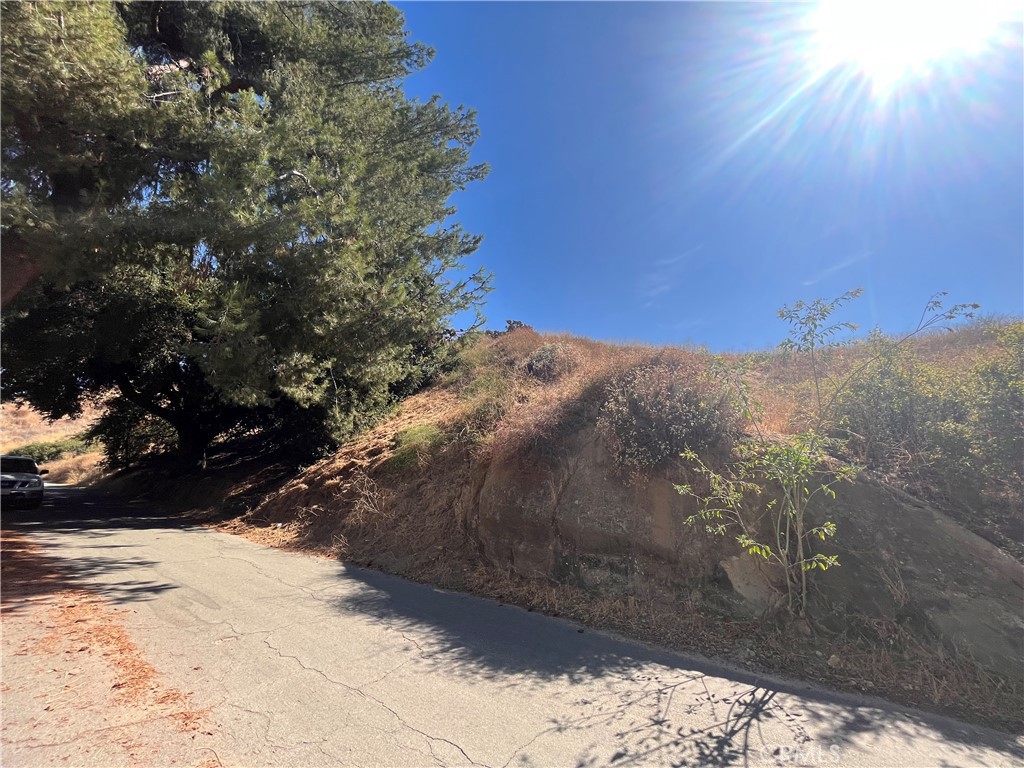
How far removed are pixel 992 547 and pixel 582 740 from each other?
475 centimetres

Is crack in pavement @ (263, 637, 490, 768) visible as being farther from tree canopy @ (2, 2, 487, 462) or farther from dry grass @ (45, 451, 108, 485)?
dry grass @ (45, 451, 108, 485)

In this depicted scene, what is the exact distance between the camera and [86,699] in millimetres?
3641

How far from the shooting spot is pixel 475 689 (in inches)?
158

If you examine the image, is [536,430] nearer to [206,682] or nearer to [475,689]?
[475,689]

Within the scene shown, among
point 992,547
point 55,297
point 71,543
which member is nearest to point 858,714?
point 992,547

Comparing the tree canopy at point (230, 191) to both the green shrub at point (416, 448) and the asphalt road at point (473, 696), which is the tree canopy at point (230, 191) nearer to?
the green shrub at point (416, 448)

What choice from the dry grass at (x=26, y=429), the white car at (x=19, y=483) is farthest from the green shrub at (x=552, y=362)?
the dry grass at (x=26, y=429)

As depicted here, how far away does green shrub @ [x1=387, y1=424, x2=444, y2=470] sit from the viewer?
10.2 meters

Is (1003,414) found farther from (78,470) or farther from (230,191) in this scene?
(78,470)

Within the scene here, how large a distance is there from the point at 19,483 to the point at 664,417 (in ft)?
64.5

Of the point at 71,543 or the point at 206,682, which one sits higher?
the point at 206,682

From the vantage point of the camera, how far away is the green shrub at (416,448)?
10.2 m

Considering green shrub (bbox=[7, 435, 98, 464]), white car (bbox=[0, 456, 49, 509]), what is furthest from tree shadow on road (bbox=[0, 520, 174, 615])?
green shrub (bbox=[7, 435, 98, 464])

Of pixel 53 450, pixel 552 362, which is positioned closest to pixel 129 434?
pixel 552 362
